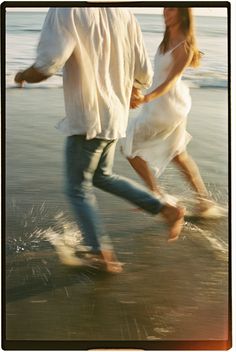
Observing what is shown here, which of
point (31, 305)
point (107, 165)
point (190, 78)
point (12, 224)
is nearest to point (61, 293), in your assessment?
point (31, 305)

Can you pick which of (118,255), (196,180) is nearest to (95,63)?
(196,180)

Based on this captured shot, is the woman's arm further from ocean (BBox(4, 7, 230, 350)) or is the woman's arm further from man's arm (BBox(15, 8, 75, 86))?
man's arm (BBox(15, 8, 75, 86))

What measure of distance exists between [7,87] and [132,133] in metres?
0.50

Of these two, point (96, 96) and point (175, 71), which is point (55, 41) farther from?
point (175, 71)

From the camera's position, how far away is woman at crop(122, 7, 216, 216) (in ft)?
7.03

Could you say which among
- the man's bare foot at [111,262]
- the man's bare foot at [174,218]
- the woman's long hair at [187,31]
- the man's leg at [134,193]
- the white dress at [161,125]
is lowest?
the man's bare foot at [111,262]

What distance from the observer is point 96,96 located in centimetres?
212

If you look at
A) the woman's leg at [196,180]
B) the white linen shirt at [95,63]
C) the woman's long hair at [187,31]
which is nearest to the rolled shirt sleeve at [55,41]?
the white linen shirt at [95,63]

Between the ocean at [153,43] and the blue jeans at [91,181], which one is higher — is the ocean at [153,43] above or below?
above

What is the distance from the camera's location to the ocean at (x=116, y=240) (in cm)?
206

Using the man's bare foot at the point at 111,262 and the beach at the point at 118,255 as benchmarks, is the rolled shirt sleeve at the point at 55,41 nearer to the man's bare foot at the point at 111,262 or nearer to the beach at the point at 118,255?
the beach at the point at 118,255

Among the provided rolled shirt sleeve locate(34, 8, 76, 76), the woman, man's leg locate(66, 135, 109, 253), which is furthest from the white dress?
rolled shirt sleeve locate(34, 8, 76, 76)

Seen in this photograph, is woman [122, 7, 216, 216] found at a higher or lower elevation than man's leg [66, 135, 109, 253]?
higher
